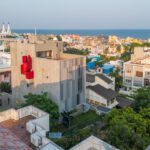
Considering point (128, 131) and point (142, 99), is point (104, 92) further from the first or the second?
point (128, 131)

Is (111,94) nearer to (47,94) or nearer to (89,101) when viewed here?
(89,101)

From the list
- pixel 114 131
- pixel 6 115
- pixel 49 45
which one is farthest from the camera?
pixel 49 45

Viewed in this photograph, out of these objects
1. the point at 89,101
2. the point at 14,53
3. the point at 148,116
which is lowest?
the point at 89,101

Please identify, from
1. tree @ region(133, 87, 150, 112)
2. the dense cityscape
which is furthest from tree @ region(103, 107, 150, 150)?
tree @ region(133, 87, 150, 112)

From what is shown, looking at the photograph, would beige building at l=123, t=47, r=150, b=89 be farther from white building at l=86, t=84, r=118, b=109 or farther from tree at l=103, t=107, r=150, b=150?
tree at l=103, t=107, r=150, b=150

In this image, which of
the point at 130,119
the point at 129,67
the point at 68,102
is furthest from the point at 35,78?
the point at 129,67
